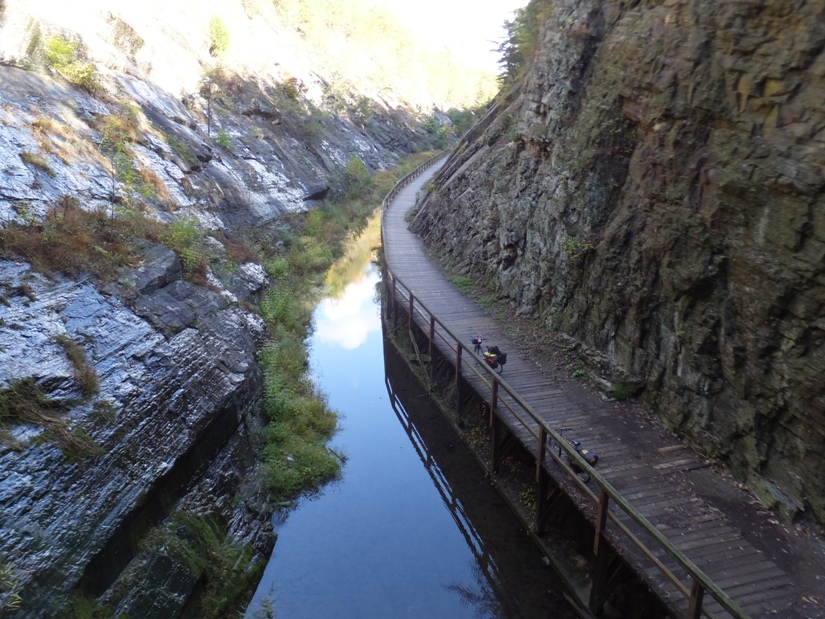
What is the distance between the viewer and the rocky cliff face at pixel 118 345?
25.1 feet

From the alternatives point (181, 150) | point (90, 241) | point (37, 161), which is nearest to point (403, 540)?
point (90, 241)

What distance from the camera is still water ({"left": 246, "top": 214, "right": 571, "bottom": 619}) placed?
408 inches

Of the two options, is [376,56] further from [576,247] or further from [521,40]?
[576,247]

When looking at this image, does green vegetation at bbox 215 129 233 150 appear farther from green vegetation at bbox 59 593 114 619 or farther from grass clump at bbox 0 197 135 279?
green vegetation at bbox 59 593 114 619

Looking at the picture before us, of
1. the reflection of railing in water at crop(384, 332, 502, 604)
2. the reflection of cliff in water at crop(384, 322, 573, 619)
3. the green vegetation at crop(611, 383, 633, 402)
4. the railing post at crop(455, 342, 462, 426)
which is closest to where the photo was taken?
the reflection of cliff in water at crop(384, 322, 573, 619)

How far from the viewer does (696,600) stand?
6.68 meters

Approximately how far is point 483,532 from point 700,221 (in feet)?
24.7

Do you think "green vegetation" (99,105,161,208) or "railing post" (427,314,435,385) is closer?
"green vegetation" (99,105,161,208)

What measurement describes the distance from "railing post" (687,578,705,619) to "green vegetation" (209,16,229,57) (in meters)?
38.1

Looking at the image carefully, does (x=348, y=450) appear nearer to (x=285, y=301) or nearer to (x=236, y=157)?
(x=285, y=301)

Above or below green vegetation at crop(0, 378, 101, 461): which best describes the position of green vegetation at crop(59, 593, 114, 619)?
below

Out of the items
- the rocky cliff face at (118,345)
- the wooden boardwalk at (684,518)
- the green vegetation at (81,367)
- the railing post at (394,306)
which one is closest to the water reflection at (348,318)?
the railing post at (394,306)

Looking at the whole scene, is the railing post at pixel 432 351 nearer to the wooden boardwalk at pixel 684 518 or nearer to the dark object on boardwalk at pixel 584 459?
the wooden boardwalk at pixel 684 518

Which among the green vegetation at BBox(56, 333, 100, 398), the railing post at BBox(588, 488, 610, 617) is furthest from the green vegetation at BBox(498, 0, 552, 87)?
the green vegetation at BBox(56, 333, 100, 398)
